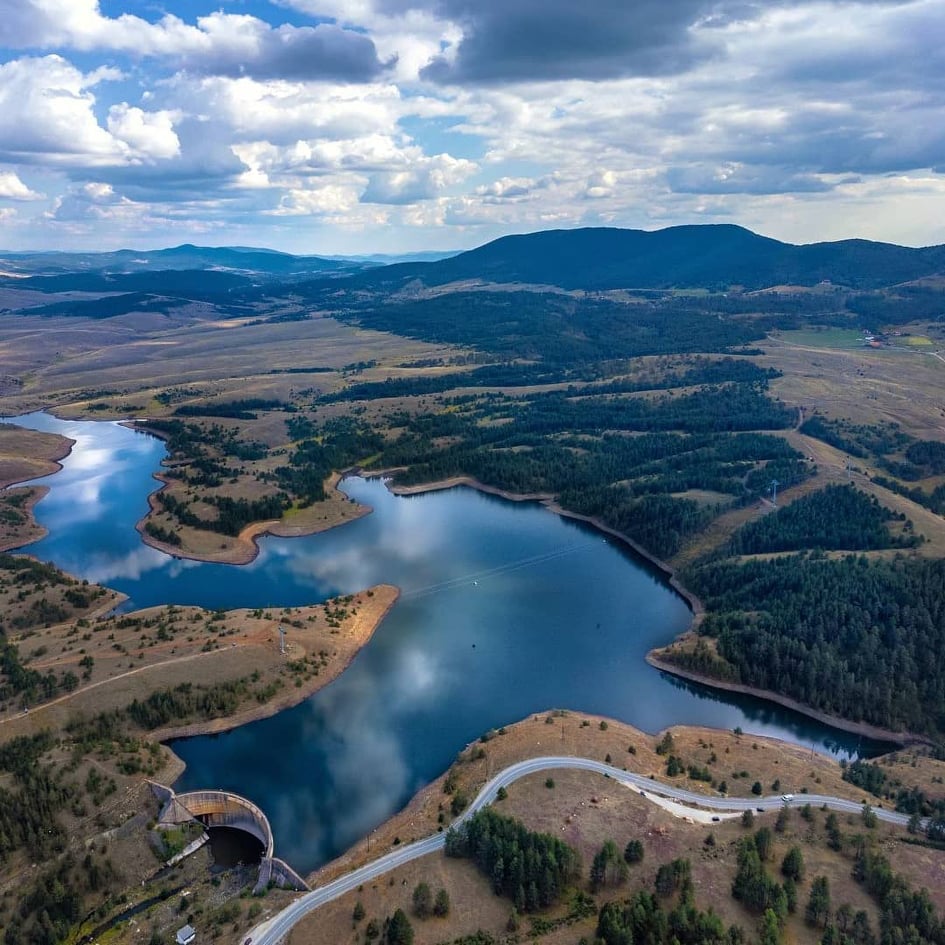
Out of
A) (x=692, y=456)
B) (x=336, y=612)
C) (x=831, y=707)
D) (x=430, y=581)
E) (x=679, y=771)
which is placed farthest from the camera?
(x=692, y=456)

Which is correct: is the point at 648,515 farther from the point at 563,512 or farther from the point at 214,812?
the point at 214,812

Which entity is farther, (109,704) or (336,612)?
(336,612)

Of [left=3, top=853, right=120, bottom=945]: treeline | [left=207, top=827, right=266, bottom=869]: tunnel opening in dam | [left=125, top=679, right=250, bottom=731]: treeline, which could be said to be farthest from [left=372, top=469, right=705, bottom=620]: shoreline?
[left=3, top=853, right=120, bottom=945]: treeline

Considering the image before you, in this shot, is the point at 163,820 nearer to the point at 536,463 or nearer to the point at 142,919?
the point at 142,919

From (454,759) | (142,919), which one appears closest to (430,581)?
(454,759)

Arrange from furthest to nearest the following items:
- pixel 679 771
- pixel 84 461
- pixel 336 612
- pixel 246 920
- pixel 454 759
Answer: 1. pixel 84 461
2. pixel 336 612
3. pixel 454 759
4. pixel 679 771
5. pixel 246 920

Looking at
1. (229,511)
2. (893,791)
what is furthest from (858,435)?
(229,511)
